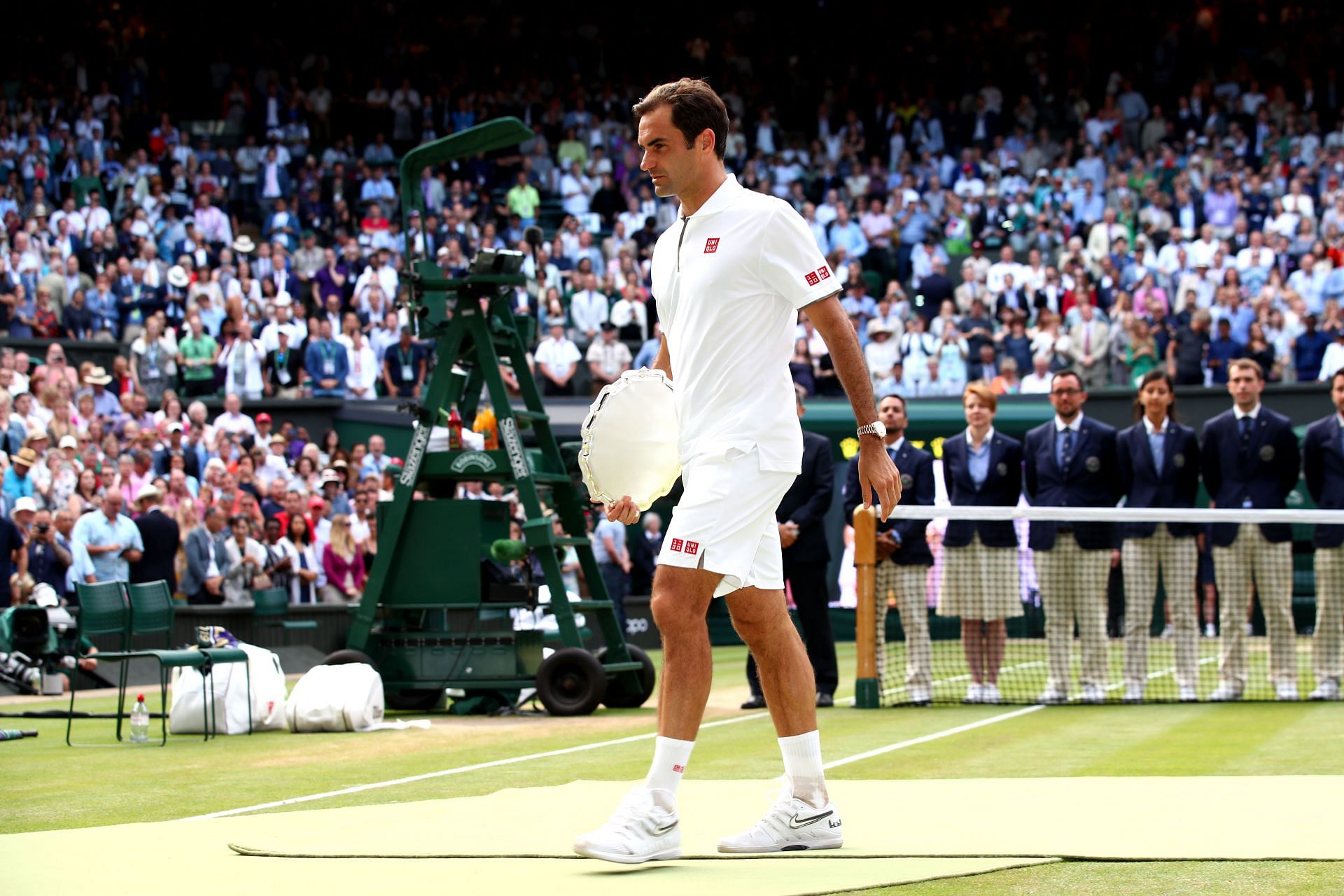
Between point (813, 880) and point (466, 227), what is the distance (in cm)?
2429

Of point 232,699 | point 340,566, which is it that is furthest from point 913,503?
point 340,566

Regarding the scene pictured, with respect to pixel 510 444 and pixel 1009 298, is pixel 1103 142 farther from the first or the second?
pixel 510 444

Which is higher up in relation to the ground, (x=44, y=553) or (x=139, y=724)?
(x=44, y=553)

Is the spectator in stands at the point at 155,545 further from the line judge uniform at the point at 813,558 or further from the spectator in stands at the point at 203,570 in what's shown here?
the line judge uniform at the point at 813,558

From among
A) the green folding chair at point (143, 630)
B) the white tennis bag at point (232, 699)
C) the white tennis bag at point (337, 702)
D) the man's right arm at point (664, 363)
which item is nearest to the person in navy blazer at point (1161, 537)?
the white tennis bag at point (337, 702)

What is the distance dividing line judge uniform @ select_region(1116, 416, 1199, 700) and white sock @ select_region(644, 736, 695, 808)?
793 cm

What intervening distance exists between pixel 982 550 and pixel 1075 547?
0.66 meters

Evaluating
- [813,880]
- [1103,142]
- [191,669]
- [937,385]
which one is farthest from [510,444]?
[1103,142]

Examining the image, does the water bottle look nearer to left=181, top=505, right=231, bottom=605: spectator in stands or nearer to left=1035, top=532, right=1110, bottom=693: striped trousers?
→ left=1035, top=532, right=1110, bottom=693: striped trousers

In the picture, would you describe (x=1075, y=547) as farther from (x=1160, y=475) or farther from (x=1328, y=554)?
(x=1328, y=554)

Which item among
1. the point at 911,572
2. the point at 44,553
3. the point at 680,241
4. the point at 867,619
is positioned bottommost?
the point at 867,619

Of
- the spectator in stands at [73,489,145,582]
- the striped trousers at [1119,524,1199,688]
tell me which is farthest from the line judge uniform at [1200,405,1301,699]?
the spectator in stands at [73,489,145,582]

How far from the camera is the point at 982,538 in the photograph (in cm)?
1260

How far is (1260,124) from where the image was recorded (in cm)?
3098
